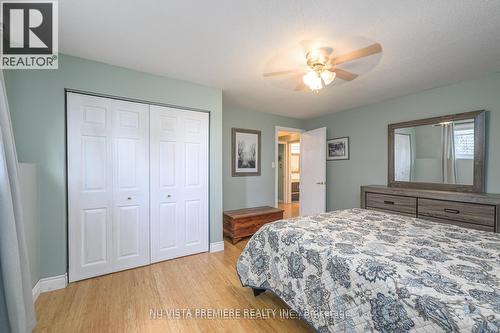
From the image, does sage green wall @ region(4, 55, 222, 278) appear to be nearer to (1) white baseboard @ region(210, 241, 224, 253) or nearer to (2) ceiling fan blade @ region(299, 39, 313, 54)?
(1) white baseboard @ region(210, 241, 224, 253)

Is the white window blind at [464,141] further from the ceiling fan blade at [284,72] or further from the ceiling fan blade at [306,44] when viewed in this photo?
the ceiling fan blade at [306,44]

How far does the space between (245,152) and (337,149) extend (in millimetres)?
Result: 1867

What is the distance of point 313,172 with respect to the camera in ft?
14.1

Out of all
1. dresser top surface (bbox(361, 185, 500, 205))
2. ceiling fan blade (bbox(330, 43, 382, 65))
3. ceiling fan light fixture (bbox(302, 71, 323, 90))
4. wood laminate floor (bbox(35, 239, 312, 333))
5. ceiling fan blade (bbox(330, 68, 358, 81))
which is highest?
ceiling fan blade (bbox(330, 43, 382, 65))

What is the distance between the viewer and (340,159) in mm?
4055

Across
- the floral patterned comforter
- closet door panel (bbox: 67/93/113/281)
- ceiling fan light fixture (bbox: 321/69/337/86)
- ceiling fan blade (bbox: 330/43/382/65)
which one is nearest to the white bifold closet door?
closet door panel (bbox: 67/93/113/281)

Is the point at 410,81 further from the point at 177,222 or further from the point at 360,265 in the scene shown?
the point at 177,222

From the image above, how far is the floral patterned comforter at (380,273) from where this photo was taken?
0.83m

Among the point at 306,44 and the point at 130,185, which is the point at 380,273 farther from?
the point at 130,185

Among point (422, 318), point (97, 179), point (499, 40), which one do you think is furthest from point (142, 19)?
point (499, 40)

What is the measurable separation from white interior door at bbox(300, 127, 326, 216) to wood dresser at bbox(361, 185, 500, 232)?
977mm

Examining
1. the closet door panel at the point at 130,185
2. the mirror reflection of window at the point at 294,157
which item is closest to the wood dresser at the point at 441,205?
the closet door panel at the point at 130,185

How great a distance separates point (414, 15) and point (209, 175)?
2.57 metres

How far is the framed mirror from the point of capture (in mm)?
2480
